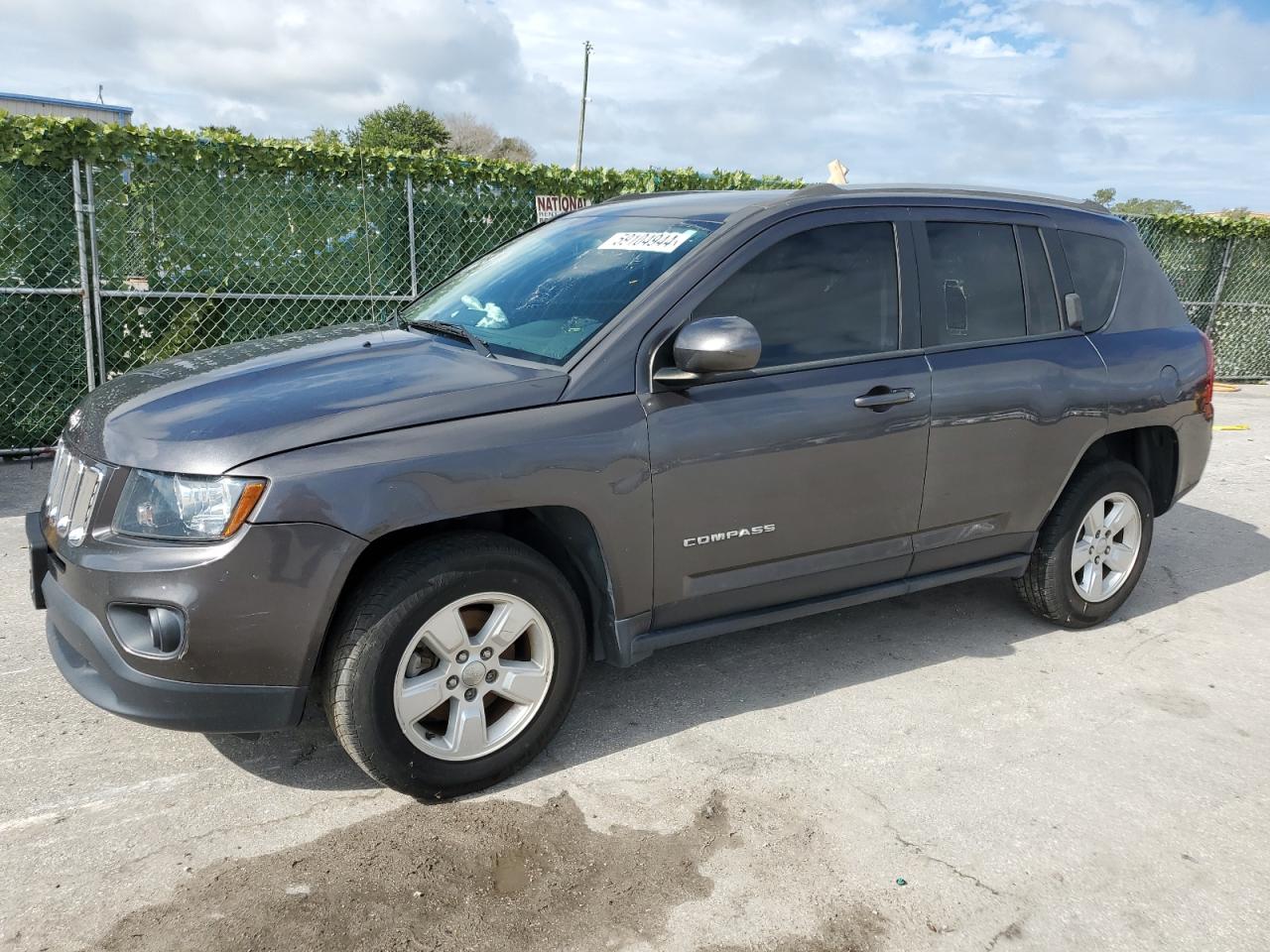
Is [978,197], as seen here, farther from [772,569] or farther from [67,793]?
[67,793]

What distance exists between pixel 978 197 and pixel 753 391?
1.58 m

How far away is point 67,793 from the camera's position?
307 cm

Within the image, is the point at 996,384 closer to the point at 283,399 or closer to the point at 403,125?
the point at 283,399

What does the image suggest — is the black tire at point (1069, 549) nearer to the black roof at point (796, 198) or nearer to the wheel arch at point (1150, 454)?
the wheel arch at point (1150, 454)

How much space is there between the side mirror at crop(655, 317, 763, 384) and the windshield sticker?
0.50m

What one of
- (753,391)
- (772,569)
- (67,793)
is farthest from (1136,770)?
(67,793)

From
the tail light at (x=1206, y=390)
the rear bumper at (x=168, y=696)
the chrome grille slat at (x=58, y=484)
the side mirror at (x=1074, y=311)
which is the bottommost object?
the rear bumper at (x=168, y=696)

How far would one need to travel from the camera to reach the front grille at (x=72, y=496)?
2.87 metres

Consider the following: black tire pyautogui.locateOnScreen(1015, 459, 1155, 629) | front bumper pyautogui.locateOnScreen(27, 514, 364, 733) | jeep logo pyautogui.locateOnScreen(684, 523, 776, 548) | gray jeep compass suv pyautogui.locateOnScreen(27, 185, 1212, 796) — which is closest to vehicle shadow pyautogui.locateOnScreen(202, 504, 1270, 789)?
black tire pyautogui.locateOnScreen(1015, 459, 1155, 629)

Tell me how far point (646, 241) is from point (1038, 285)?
1780 millimetres

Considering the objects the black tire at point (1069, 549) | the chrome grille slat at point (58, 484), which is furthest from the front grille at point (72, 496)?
the black tire at point (1069, 549)

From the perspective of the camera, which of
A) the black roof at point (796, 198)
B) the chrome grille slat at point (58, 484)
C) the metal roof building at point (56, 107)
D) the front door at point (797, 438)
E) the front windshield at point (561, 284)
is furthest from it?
the metal roof building at point (56, 107)

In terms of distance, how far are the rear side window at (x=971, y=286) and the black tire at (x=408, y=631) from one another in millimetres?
1865

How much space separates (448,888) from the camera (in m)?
2.71
